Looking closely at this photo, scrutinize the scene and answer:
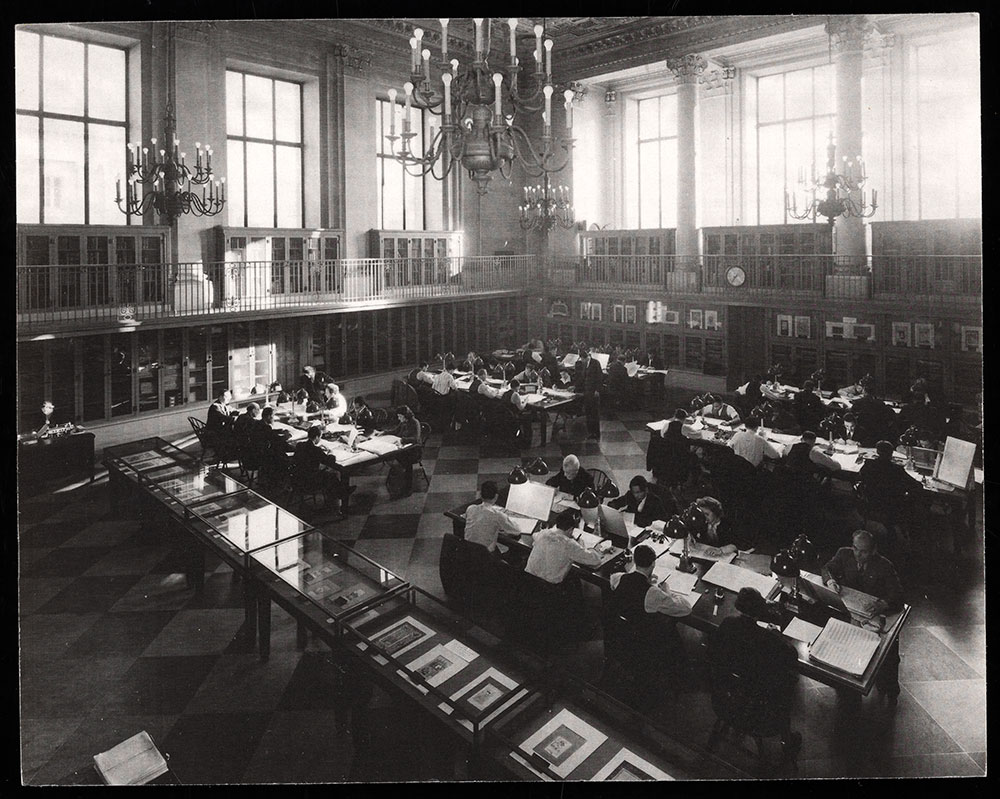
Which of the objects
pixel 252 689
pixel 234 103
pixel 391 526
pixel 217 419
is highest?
pixel 234 103

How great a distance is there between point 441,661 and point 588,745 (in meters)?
1.07

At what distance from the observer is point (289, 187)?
15906 millimetres

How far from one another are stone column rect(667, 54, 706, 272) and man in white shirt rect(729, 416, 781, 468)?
9.70m

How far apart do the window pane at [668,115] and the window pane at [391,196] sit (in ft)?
24.9

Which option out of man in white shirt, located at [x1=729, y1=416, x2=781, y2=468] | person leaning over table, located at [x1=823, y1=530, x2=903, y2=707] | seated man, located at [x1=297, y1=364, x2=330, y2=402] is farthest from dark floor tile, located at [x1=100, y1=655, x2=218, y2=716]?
seated man, located at [x1=297, y1=364, x2=330, y2=402]

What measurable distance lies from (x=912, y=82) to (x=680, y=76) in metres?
4.94

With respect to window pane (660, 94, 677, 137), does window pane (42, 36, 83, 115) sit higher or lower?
lower

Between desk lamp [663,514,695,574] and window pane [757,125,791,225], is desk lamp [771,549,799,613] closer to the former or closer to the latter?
desk lamp [663,514,695,574]

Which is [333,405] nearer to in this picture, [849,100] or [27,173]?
[27,173]

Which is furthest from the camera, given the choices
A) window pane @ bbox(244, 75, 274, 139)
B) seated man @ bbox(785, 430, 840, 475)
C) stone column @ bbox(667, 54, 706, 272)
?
stone column @ bbox(667, 54, 706, 272)

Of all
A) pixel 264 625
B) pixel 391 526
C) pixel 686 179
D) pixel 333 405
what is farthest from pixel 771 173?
pixel 264 625

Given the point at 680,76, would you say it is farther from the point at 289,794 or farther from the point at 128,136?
the point at 289,794

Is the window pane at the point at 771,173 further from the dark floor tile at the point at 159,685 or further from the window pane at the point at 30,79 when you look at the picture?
the dark floor tile at the point at 159,685

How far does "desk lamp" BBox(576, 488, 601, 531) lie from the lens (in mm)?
6004
